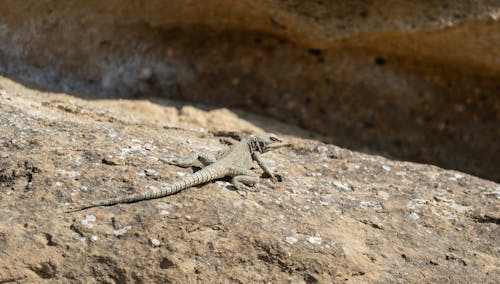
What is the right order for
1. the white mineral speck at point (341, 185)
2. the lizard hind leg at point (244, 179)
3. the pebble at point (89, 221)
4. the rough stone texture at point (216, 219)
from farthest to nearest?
the white mineral speck at point (341, 185) < the lizard hind leg at point (244, 179) < the pebble at point (89, 221) < the rough stone texture at point (216, 219)

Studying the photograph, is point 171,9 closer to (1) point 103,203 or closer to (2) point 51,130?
(2) point 51,130

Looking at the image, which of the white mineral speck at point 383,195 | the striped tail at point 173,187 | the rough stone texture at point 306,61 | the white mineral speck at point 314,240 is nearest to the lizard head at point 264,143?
the striped tail at point 173,187

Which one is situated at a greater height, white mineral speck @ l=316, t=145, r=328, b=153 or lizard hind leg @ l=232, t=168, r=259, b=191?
lizard hind leg @ l=232, t=168, r=259, b=191

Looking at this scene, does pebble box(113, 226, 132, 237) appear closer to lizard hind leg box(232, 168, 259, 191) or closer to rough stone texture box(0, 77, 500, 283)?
rough stone texture box(0, 77, 500, 283)

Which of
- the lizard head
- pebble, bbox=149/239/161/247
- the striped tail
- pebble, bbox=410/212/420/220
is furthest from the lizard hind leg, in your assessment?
pebble, bbox=410/212/420/220

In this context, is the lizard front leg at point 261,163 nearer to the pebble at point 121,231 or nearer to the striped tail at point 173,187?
the striped tail at point 173,187

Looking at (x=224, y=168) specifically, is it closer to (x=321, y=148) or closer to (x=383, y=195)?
(x=383, y=195)

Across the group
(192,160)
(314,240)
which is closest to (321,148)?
(192,160)

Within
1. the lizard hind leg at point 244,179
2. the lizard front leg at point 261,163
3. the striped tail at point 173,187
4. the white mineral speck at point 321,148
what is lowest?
the white mineral speck at point 321,148
